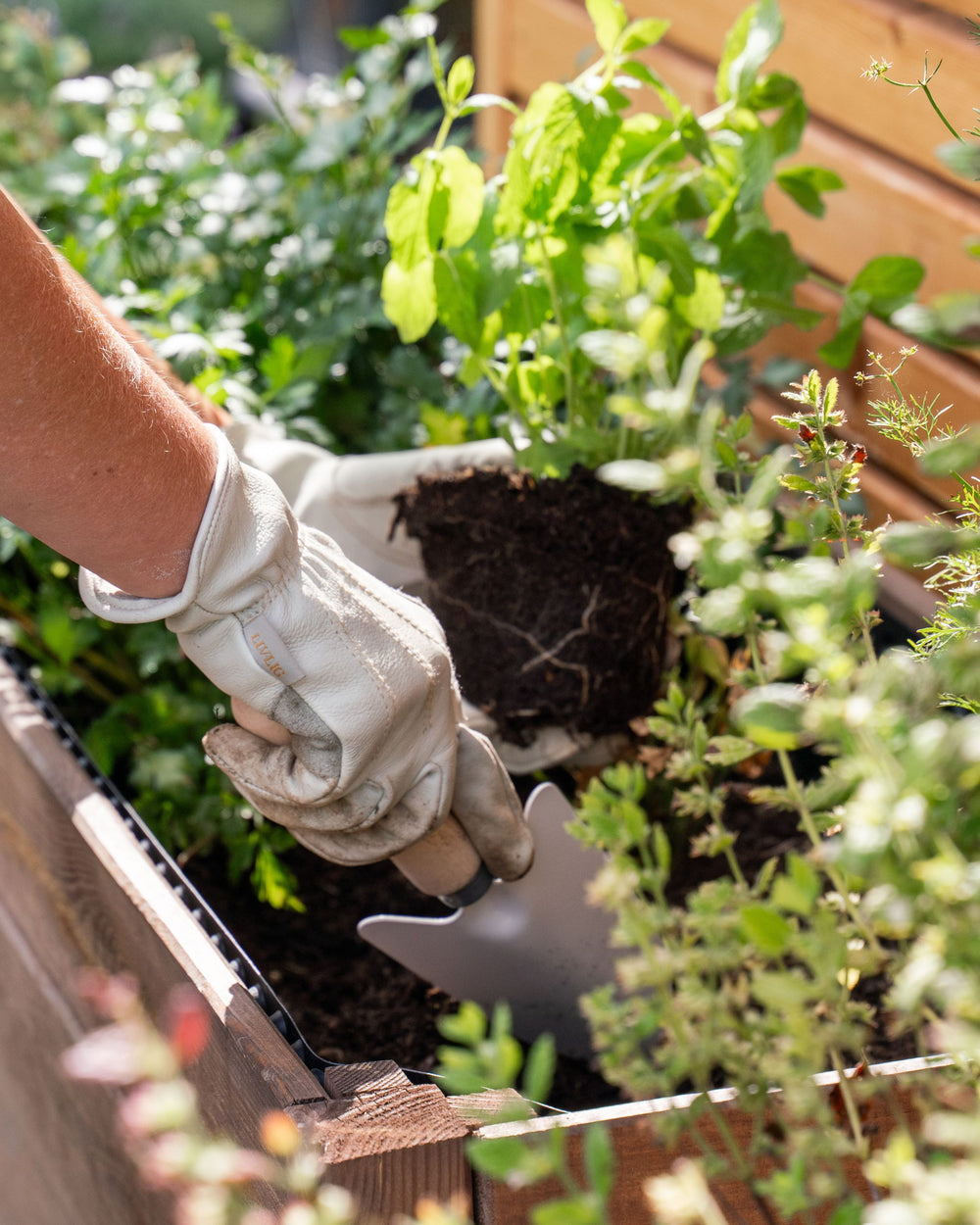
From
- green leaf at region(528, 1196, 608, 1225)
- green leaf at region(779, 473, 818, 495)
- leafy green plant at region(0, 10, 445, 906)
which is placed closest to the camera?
green leaf at region(528, 1196, 608, 1225)

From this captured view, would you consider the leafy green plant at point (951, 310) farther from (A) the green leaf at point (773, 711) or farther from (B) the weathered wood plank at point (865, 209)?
(B) the weathered wood plank at point (865, 209)

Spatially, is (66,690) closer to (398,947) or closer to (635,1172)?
(398,947)

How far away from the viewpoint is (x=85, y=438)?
0.68 meters

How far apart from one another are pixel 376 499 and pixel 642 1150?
75 cm

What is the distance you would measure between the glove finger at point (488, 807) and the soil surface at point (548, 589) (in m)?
0.18

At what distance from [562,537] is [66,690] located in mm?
706

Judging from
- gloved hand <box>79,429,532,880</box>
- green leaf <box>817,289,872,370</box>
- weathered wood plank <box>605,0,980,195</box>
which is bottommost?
gloved hand <box>79,429,532,880</box>

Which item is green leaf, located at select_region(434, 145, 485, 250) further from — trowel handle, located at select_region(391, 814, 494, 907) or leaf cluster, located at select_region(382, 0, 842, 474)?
trowel handle, located at select_region(391, 814, 494, 907)

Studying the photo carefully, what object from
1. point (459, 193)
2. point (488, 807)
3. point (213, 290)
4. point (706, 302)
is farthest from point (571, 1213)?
point (213, 290)

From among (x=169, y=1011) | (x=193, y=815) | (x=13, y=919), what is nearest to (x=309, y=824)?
(x=169, y=1011)

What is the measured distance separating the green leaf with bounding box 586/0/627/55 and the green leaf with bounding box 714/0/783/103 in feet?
0.41

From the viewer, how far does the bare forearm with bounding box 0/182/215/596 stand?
651 mm

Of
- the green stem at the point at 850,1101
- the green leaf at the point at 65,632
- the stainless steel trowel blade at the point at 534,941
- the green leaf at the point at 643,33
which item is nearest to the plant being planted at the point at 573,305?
the green leaf at the point at 643,33

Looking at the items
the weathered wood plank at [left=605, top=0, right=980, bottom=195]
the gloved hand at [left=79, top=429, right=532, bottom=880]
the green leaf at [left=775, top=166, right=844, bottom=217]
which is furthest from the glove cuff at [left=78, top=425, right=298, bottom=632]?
the weathered wood plank at [left=605, top=0, right=980, bottom=195]
